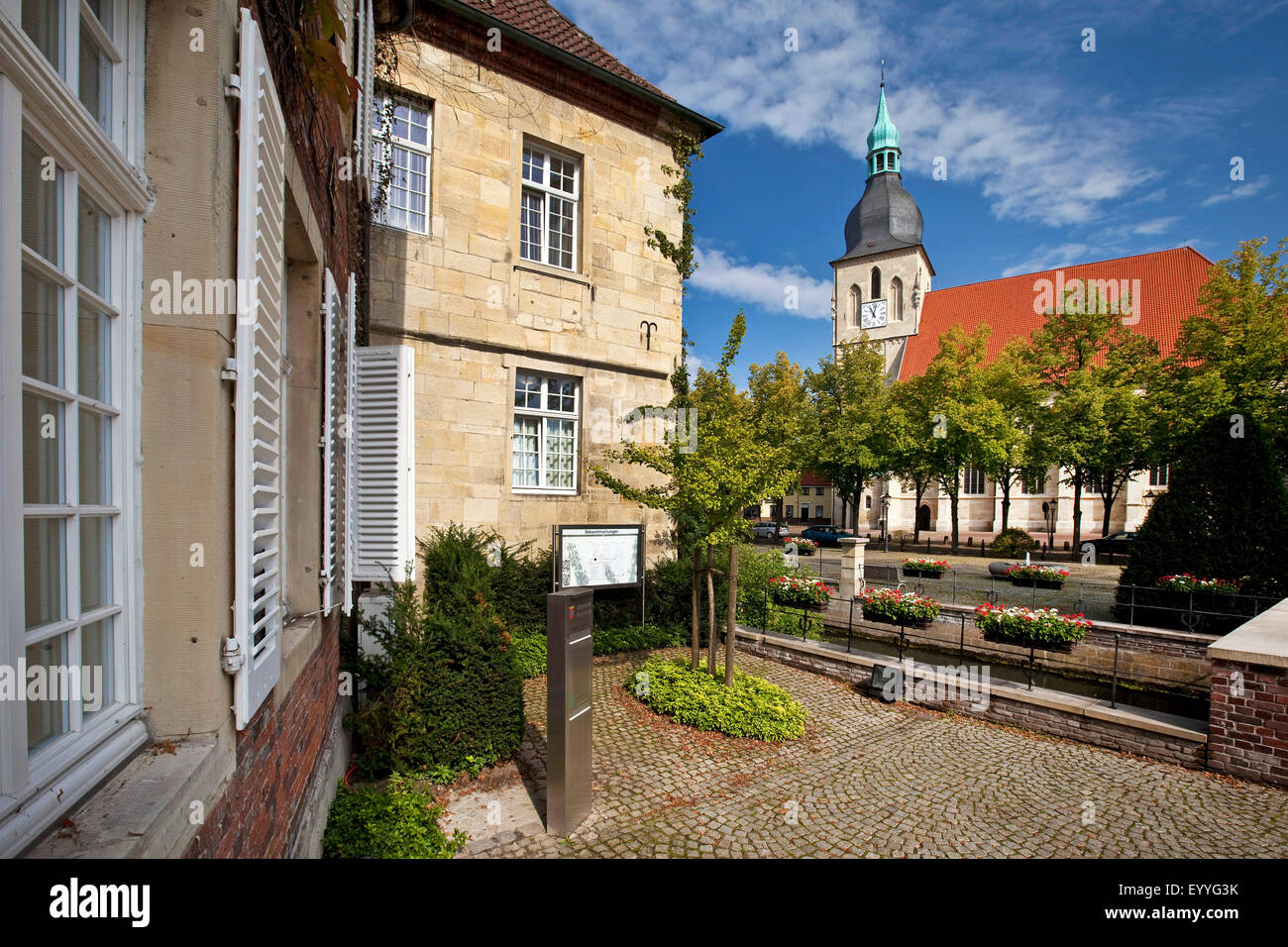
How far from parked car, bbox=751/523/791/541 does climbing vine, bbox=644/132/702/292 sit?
29131 mm

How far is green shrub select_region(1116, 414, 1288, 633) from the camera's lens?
10680mm

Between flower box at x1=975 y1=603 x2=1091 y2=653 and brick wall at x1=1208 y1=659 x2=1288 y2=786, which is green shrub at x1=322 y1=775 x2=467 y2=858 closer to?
brick wall at x1=1208 y1=659 x2=1288 y2=786

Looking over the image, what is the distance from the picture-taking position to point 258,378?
2.29 m

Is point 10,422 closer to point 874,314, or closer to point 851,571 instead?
point 851,571

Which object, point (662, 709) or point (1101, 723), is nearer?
point (1101, 723)

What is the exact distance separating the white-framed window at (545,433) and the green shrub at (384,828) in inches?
234

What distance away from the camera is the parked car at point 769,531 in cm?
3997

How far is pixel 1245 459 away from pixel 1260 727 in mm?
7511

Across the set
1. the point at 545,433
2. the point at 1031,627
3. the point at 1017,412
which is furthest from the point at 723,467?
the point at 1017,412

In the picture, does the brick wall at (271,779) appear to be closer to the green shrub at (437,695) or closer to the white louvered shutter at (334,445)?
the white louvered shutter at (334,445)
